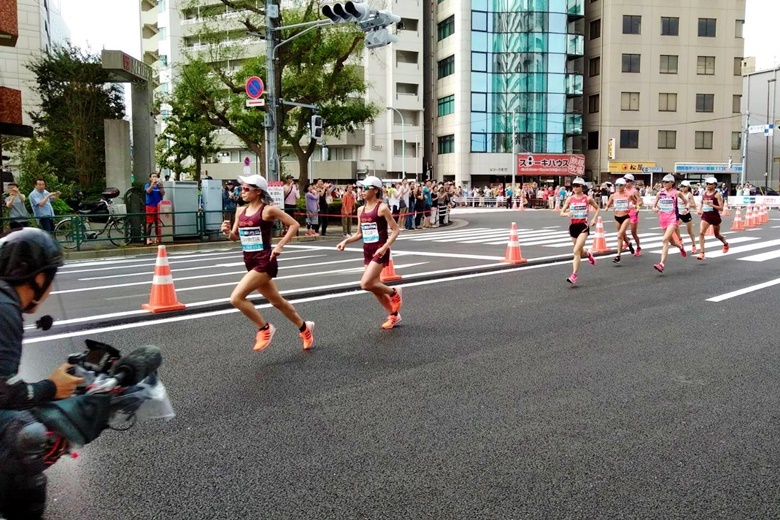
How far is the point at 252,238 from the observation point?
6930 mm

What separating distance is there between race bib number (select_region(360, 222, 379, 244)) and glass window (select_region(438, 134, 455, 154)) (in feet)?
186

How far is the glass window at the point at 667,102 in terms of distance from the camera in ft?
202

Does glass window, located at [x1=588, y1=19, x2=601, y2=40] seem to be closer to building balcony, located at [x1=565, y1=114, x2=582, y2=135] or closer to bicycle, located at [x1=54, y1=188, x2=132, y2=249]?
building balcony, located at [x1=565, y1=114, x2=582, y2=135]

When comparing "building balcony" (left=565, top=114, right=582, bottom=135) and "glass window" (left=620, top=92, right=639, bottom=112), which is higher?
"glass window" (left=620, top=92, right=639, bottom=112)

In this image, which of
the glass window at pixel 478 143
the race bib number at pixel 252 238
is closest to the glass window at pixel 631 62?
the glass window at pixel 478 143

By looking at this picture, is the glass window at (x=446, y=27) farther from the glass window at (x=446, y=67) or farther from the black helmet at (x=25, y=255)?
the black helmet at (x=25, y=255)

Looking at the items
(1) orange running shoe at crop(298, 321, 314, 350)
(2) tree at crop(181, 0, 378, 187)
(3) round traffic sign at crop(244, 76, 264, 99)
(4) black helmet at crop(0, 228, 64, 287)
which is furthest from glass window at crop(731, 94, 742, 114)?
(4) black helmet at crop(0, 228, 64, 287)

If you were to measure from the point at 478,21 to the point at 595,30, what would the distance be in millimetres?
10710

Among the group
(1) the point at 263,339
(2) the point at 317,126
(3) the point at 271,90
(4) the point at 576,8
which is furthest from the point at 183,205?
(4) the point at 576,8

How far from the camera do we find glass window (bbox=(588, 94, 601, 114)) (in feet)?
207

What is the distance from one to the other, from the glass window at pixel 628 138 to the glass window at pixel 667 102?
125 inches

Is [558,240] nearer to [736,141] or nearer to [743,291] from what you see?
[743,291]

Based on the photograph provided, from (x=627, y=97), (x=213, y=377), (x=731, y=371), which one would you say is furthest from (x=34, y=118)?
(x=627, y=97)

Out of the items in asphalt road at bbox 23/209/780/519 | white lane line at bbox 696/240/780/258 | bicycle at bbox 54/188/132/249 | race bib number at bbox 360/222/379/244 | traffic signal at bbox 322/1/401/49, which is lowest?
asphalt road at bbox 23/209/780/519
